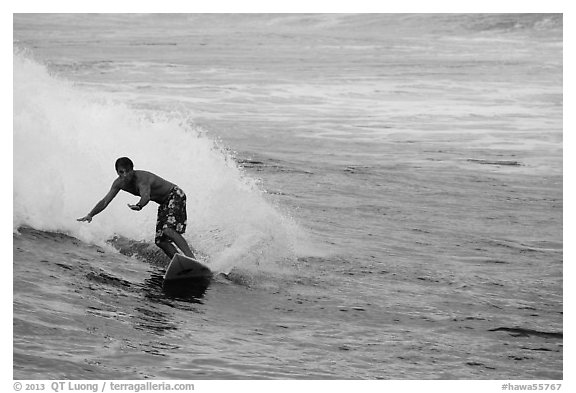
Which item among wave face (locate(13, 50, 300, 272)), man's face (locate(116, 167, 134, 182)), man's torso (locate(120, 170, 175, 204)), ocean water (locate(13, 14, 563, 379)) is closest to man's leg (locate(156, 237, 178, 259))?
ocean water (locate(13, 14, 563, 379))

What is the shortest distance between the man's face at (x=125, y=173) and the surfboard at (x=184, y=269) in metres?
0.91

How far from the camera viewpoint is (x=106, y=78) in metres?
23.2

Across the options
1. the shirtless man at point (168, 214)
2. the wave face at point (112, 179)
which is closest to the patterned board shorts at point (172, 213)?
the shirtless man at point (168, 214)

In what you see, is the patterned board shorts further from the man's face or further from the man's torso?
the man's face

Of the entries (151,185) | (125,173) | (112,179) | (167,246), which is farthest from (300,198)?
(125,173)

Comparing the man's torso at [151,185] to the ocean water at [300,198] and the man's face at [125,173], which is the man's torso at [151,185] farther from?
the ocean water at [300,198]

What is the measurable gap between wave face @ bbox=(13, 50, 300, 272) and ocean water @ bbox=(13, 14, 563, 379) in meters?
0.04

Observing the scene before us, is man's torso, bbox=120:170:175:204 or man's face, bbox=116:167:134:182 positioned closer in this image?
man's face, bbox=116:167:134:182

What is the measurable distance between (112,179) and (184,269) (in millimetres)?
3409

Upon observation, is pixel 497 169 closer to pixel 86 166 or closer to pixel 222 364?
pixel 86 166

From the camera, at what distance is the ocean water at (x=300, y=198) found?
8.28 meters

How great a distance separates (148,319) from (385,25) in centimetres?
860

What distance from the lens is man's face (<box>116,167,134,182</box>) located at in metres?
9.42

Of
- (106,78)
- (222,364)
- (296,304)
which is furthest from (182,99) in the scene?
(222,364)
